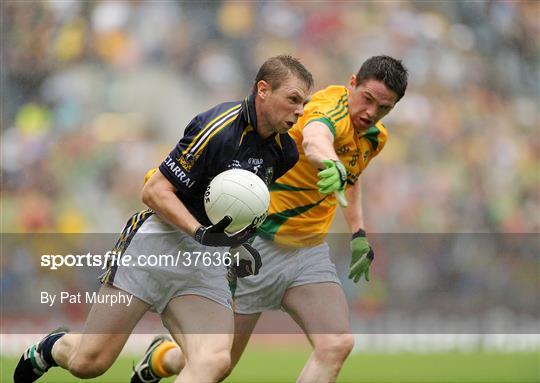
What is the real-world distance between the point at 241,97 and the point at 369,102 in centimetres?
905

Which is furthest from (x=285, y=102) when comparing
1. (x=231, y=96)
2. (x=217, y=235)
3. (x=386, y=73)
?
(x=231, y=96)

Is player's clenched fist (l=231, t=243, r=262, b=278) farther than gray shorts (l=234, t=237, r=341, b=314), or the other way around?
gray shorts (l=234, t=237, r=341, b=314)

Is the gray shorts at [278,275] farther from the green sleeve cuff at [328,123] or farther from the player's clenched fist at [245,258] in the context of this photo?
the green sleeve cuff at [328,123]

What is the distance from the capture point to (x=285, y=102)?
4922 mm

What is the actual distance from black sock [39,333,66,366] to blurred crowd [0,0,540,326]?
23.1 ft

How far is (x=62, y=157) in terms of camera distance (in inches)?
523

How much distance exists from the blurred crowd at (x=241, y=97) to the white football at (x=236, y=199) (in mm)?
8225

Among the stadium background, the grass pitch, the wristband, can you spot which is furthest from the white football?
the stadium background

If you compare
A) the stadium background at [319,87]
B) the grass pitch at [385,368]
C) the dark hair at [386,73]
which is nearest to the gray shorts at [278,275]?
the dark hair at [386,73]

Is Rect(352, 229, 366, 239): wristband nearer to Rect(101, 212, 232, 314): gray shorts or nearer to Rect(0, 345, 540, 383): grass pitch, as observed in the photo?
Rect(101, 212, 232, 314): gray shorts

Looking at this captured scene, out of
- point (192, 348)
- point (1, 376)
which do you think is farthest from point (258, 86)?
point (1, 376)

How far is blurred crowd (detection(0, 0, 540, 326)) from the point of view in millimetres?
13297

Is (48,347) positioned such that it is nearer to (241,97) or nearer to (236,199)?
(236,199)

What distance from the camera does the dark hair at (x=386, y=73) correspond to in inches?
220
